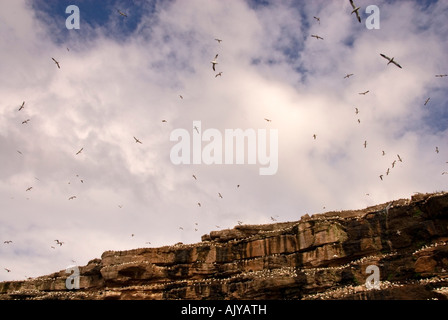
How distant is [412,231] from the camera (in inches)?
1476

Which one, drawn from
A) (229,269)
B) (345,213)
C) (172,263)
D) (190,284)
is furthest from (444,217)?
(172,263)

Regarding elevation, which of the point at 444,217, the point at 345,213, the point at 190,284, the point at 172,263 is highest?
the point at 345,213

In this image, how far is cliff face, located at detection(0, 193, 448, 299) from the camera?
32.7 metres

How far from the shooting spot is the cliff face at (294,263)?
1286 inches

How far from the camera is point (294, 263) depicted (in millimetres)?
43031

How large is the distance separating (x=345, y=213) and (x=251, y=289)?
1762cm

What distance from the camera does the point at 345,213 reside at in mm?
47094

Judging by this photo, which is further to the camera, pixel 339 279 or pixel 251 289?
Answer: pixel 251 289
